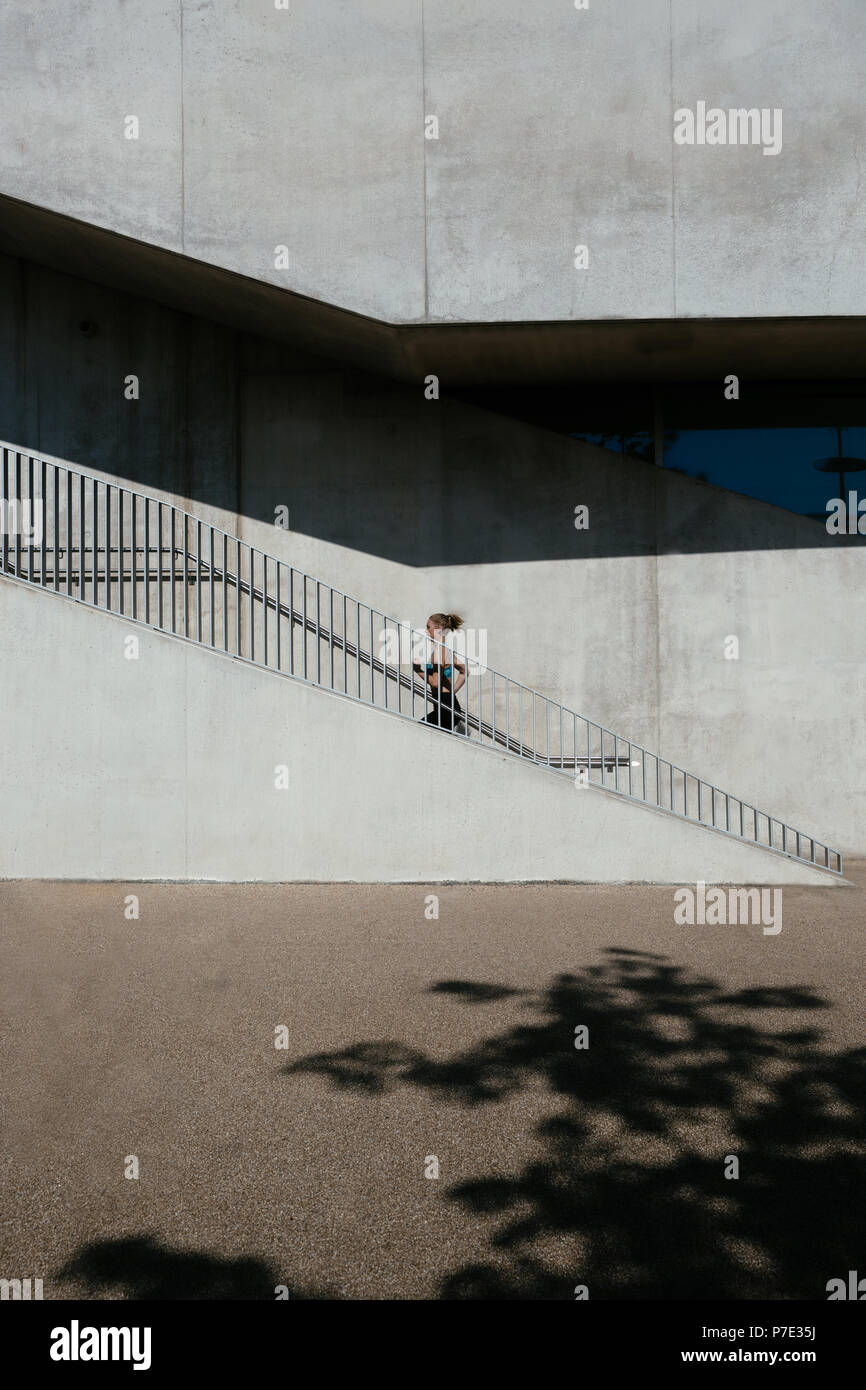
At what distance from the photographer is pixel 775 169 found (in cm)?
984

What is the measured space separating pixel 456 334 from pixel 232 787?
16.1 ft

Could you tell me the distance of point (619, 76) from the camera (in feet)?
32.7

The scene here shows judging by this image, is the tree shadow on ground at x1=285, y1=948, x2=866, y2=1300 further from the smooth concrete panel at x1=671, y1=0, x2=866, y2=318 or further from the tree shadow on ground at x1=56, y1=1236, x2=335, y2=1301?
the smooth concrete panel at x1=671, y1=0, x2=866, y2=318

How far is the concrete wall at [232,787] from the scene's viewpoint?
9594mm

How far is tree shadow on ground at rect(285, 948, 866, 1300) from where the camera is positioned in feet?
9.80

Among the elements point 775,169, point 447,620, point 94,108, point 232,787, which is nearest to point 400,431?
point 447,620

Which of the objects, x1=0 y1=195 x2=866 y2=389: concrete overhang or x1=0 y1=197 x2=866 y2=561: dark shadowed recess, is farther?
x1=0 y1=197 x2=866 y2=561: dark shadowed recess

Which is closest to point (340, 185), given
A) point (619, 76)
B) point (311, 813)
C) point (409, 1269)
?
point (619, 76)

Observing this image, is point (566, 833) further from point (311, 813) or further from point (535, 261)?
point (535, 261)

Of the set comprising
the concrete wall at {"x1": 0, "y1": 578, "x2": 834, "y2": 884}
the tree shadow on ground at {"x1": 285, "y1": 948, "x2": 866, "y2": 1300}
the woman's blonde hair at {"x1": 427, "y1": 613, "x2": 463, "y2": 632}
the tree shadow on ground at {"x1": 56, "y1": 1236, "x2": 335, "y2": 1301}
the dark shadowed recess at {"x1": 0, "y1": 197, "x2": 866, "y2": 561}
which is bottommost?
the tree shadow on ground at {"x1": 56, "y1": 1236, "x2": 335, "y2": 1301}

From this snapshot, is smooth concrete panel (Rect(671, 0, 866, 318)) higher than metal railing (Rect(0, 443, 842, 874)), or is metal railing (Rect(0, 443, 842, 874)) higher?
smooth concrete panel (Rect(671, 0, 866, 318))

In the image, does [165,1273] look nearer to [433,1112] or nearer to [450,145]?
[433,1112]

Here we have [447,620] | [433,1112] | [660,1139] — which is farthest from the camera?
[447,620]

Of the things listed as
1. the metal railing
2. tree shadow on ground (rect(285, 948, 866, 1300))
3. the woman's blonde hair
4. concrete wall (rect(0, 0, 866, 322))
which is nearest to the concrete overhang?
concrete wall (rect(0, 0, 866, 322))
